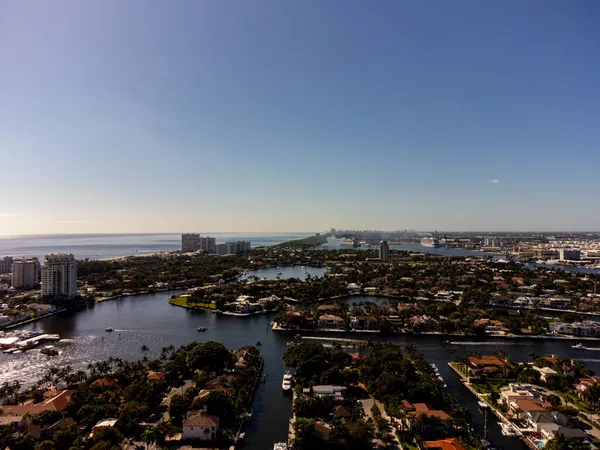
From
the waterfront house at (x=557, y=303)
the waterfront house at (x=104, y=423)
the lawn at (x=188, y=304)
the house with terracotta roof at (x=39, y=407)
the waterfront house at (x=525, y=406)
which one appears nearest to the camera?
the waterfront house at (x=104, y=423)

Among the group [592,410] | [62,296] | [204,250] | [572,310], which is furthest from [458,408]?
[204,250]

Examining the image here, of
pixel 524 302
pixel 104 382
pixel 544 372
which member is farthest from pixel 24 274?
pixel 524 302

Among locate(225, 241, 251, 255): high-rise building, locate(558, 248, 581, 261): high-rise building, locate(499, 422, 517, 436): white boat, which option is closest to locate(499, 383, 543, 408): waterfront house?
locate(499, 422, 517, 436): white boat

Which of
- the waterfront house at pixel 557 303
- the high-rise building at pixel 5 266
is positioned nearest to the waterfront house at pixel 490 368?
the waterfront house at pixel 557 303

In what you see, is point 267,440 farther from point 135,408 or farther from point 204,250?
point 204,250

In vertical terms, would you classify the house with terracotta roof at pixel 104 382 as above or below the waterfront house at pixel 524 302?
above

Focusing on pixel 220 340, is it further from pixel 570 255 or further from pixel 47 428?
pixel 570 255

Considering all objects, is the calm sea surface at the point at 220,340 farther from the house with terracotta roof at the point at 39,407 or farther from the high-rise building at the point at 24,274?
the high-rise building at the point at 24,274
